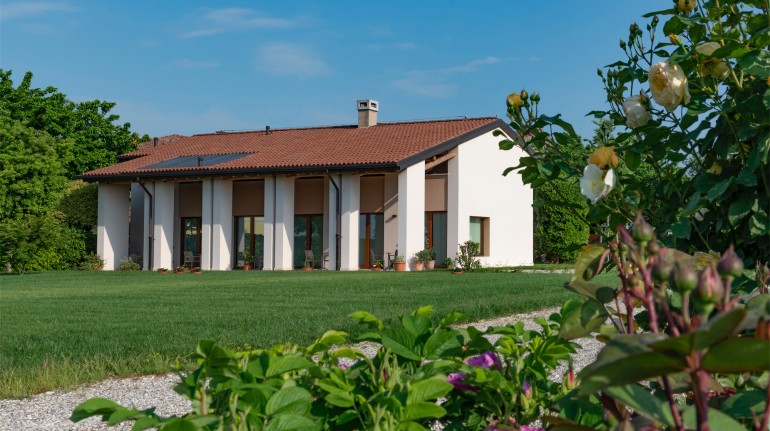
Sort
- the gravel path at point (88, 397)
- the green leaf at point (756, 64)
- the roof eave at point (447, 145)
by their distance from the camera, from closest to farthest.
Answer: the green leaf at point (756, 64) < the gravel path at point (88, 397) < the roof eave at point (447, 145)

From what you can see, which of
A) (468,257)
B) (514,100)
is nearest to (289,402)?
(514,100)

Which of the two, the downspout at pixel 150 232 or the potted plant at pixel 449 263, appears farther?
the downspout at pixel 150 232

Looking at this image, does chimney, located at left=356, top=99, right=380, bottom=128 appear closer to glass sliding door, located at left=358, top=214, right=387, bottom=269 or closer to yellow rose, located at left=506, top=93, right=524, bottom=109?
glass sliding door, located at left=358, top=214, right=387, bottom=269

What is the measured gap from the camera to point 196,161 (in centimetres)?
2536

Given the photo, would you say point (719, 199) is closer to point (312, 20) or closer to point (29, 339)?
point (29, 339)

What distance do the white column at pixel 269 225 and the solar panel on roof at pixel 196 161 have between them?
72.4 inches

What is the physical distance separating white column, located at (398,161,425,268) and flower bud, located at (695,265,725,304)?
21390 mm

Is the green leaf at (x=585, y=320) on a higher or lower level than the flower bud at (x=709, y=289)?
lower

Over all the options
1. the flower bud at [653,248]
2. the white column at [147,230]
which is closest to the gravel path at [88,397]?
the flower bud at [653,248]

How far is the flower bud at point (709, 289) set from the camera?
70cm

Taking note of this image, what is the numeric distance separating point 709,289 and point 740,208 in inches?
53.8

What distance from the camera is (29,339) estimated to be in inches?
277

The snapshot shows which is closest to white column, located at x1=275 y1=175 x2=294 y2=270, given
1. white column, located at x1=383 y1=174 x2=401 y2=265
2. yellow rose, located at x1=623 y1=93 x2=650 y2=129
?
white column, located at x1=383 y1=174 x2=401 y2=265

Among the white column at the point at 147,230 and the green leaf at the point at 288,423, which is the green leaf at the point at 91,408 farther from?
the white column at the point at 147,230
